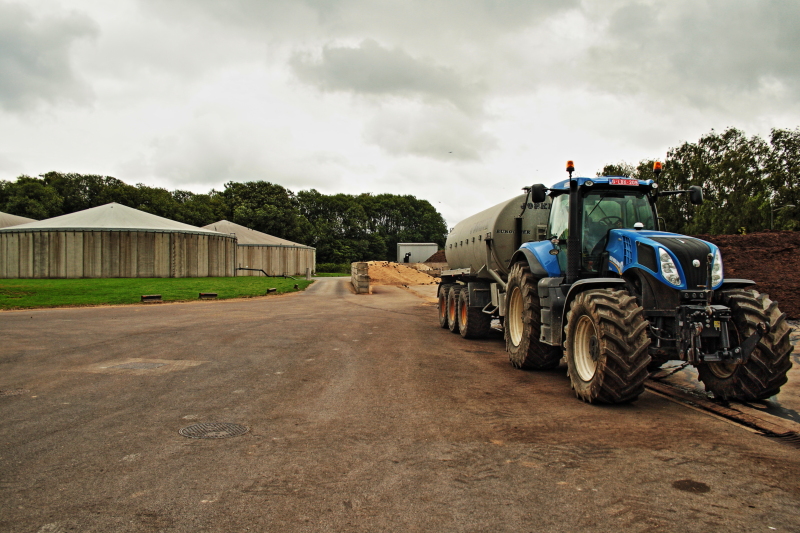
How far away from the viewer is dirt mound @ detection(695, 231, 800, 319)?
1521 cm

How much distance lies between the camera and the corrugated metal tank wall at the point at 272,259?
5825 centimetres

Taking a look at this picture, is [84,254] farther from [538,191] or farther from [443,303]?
[538,191]

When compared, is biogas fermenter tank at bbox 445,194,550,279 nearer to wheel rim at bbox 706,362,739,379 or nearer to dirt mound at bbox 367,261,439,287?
wheel rim at bbox 706,362,739,379

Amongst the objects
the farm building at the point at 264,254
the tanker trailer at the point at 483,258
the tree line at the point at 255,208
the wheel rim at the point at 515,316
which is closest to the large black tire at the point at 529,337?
the wheel rim at the point at 515,316

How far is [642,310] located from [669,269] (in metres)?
0.73

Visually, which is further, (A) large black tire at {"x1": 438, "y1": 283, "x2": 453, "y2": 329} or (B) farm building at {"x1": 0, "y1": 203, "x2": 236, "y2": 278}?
(B) farm building at {"x1": 0, "y1": 203, "x2": 236, "y2": 278}

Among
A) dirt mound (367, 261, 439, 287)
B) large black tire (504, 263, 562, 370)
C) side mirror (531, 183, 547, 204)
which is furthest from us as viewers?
dirt mound (367, 261, 439, 287)

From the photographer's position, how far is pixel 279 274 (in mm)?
62406

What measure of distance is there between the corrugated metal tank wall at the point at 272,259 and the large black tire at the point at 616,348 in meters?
52.9

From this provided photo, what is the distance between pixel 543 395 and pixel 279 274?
57085mm

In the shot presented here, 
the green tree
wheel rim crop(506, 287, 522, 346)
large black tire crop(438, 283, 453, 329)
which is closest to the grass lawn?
large black tire crop(438, 283, 453, 329)

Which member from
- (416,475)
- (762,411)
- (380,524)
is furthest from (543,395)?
(380,524)

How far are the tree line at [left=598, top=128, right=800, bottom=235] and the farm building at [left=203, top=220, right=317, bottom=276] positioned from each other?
38487 mm

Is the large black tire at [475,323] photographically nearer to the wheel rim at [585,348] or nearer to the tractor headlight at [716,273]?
the wheel rim at [585,348]
